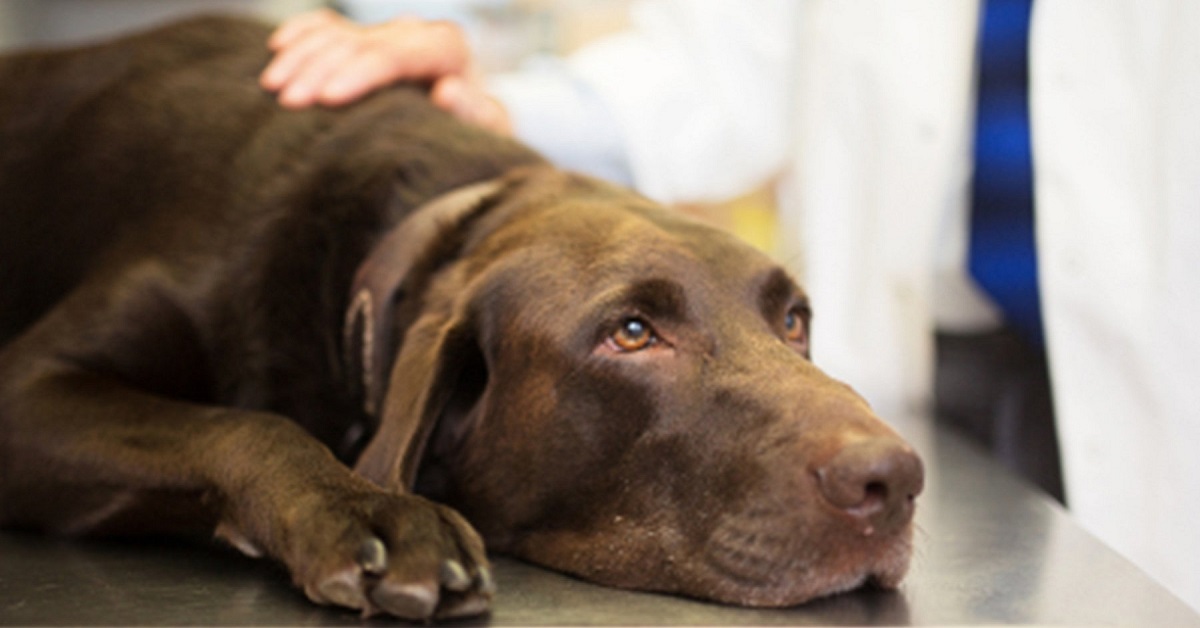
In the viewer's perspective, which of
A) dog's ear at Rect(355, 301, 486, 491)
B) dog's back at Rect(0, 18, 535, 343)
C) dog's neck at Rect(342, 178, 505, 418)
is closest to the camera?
dog's ear at Rect(355, 301, 486, 491)

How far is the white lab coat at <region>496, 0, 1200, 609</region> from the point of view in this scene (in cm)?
202

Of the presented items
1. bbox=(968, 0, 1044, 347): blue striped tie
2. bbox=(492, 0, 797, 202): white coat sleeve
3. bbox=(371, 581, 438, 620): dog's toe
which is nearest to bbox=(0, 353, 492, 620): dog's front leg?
bbox=(371, 581, 438, 620): dog's toe

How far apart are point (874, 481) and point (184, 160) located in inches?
48.6

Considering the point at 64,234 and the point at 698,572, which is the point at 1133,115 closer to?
the point at 698,572

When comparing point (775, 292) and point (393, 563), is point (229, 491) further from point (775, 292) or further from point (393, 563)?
point (775, 292)

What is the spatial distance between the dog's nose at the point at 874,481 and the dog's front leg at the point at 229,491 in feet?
1.07

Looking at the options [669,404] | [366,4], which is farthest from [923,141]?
[366,4]

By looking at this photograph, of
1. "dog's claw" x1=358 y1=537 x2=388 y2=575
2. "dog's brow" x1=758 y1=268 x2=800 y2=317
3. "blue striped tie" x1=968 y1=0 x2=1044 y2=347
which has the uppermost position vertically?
"dog's claw" x1=358 y1=537 x2=388 y2=575

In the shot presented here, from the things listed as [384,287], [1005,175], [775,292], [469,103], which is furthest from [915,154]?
[384,287]

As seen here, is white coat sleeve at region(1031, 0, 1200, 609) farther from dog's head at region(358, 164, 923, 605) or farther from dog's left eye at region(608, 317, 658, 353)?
dog's left eye at region(608, 317, 658, 353)

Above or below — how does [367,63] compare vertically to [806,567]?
above

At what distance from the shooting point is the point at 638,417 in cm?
Result: 145

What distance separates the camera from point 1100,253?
2121 millimetres

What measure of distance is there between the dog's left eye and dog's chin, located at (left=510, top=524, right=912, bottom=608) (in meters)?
0.24
